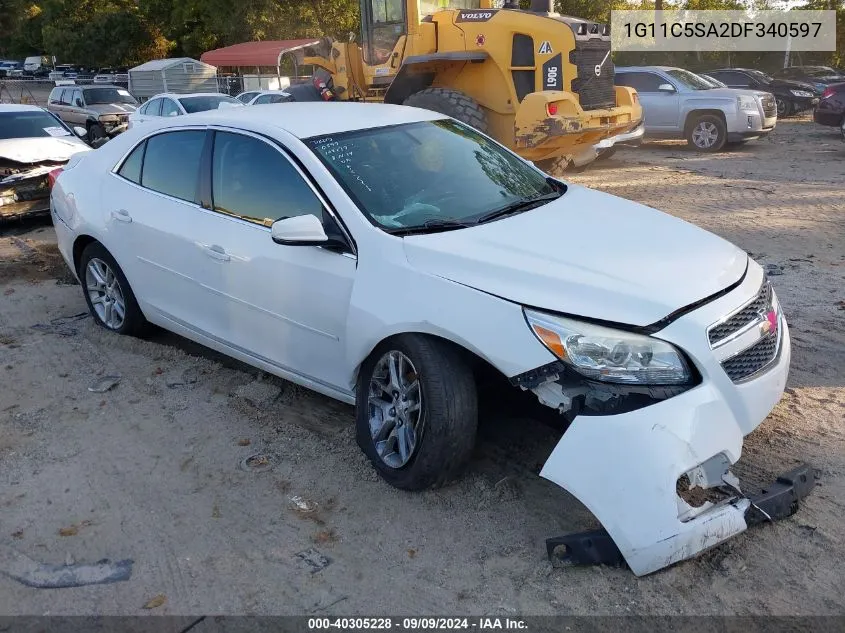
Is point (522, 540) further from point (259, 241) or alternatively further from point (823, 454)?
point (259, 241)

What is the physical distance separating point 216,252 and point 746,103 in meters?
13.0

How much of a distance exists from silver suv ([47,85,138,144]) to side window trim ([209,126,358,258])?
16.4 metres

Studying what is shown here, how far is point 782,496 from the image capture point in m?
3.11

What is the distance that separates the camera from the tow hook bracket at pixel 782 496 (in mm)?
2996

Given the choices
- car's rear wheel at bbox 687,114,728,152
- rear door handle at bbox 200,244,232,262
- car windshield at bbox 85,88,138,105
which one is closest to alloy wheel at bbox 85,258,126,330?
rear door handle at bbox 200,244,232,262

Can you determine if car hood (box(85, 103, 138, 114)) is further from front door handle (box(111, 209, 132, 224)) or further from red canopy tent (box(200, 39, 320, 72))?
front door handle (box(111, 209, 132, 224))

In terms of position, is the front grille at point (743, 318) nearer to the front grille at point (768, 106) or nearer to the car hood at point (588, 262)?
the car hood at point (588, 262)

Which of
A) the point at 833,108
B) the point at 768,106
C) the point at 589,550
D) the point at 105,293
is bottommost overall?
the point at 589,550

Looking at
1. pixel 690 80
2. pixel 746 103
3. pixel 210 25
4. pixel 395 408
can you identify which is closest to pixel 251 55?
pixel 210 25

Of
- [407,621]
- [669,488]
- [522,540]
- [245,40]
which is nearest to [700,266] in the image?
[669,488]

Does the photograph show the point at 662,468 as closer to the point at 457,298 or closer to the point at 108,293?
the point at 457,298

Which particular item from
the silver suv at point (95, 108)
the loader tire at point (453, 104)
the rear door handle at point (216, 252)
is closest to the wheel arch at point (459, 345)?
the rear door handle at point (216, 252)

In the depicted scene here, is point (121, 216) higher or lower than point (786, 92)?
higher

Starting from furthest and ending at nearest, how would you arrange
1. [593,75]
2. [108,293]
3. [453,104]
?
[593,75]
[453,104]
[108,293]
